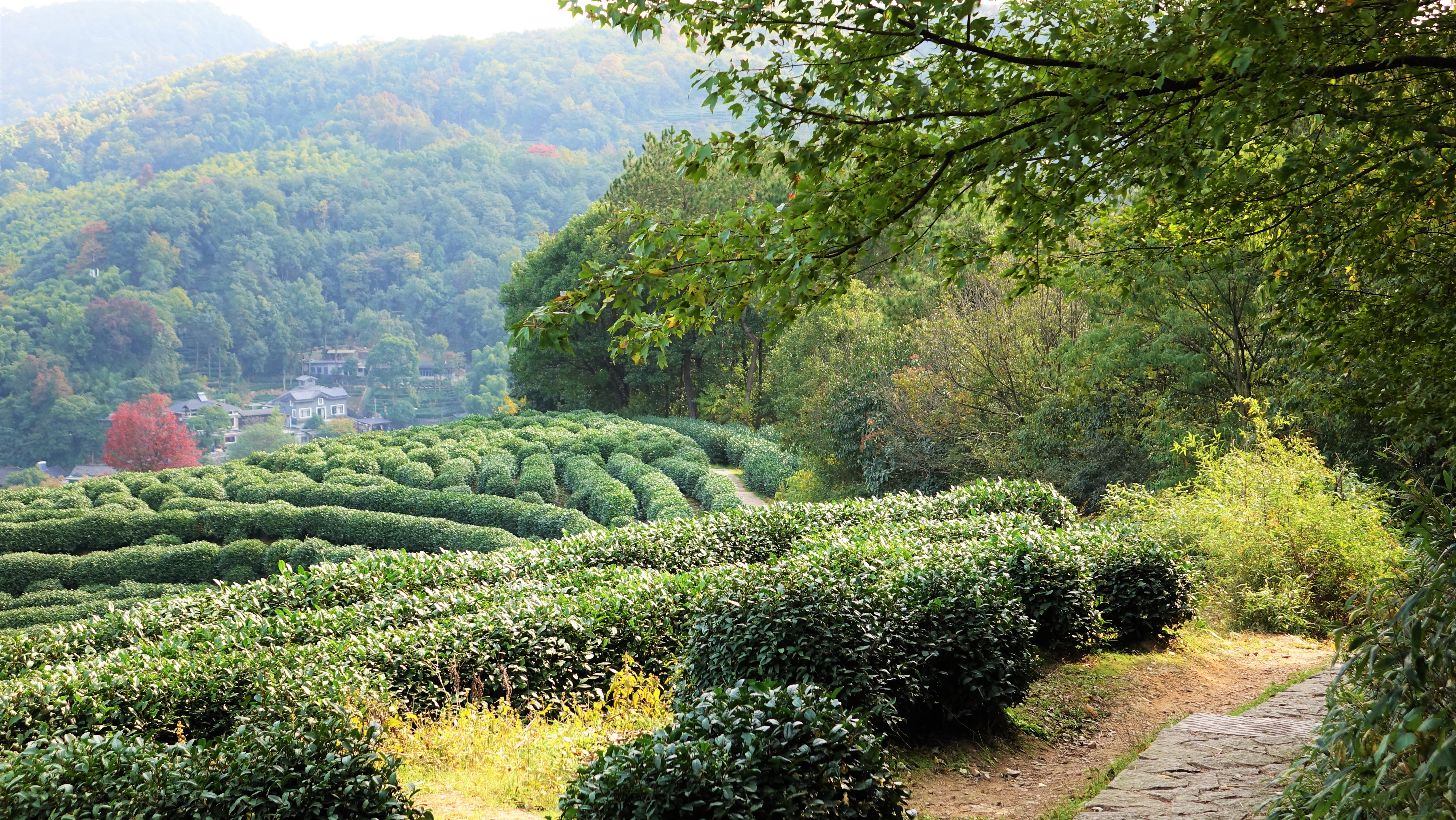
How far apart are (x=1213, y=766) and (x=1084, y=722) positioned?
3.85ft

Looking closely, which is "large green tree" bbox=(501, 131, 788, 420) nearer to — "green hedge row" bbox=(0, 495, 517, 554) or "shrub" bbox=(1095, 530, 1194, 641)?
"green hedge row" bbox=(0, 495, 517, 554)

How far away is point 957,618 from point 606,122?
11376 centimetres

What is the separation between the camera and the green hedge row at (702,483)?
19.4 metres

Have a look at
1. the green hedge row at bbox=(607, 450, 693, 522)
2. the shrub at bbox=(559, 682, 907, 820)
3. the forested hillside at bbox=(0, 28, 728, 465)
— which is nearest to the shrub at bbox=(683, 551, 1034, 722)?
the shrub at bbox=(559, 682, 907, 820)

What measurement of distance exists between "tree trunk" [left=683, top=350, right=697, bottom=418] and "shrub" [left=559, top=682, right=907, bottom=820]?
31465 mm

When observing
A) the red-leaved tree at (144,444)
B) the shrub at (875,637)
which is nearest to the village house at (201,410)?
the red-leaved tree at (144,444)

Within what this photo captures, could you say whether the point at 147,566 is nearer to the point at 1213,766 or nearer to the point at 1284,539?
the point at 1213,766

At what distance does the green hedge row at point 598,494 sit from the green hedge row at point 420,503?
0.71m

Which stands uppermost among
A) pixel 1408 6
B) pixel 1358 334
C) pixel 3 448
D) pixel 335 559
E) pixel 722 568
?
pixel 1408 6

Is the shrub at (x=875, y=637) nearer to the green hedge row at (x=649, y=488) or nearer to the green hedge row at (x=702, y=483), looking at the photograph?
the green hedge row at (x=649, y=488)

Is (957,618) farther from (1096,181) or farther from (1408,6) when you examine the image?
(1408,6)

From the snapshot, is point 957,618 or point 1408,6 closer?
point 1408,6

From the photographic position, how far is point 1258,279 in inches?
439

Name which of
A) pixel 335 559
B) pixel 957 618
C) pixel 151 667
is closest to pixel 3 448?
pixel 335 559
